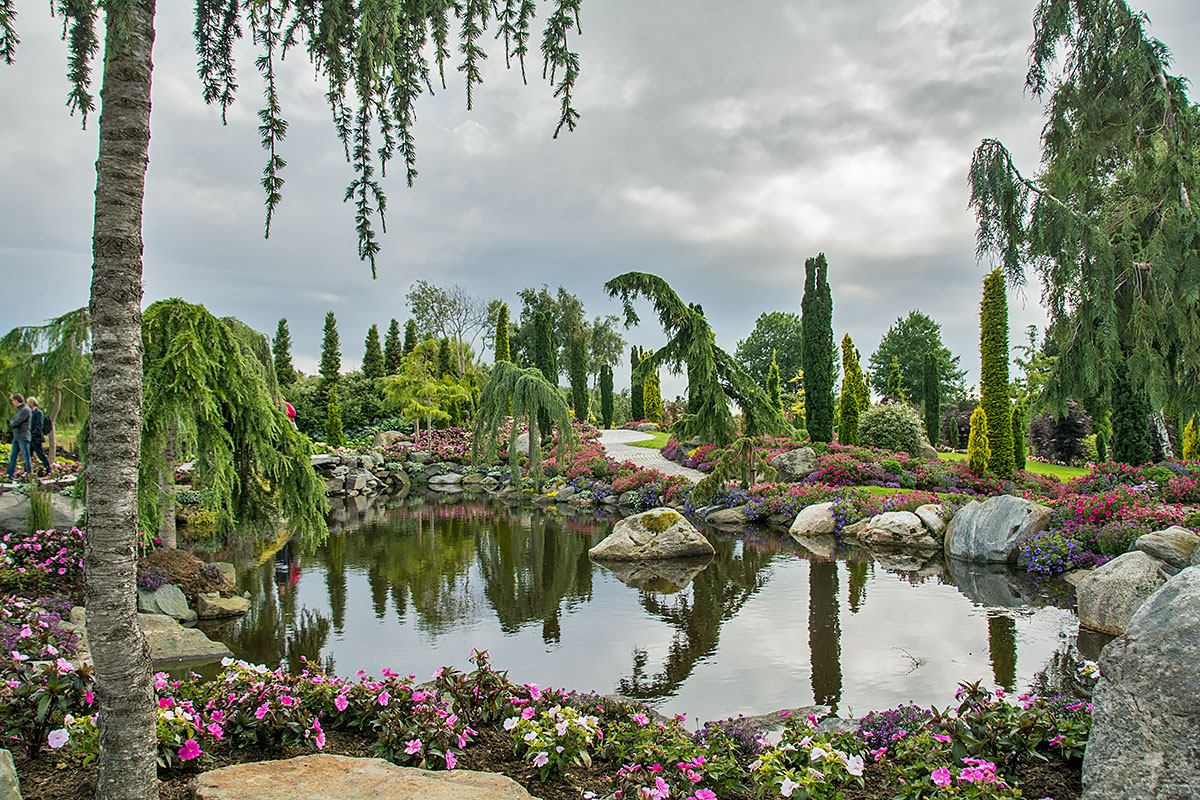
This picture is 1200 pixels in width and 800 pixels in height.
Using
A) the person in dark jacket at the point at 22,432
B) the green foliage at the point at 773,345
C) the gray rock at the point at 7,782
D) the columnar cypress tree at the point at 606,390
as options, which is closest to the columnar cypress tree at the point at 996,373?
the gray rock at the point at 7,782

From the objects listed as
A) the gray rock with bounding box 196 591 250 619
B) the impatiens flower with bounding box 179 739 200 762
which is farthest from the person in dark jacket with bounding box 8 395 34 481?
the impatiens flower with bounding box 179 739 200 762

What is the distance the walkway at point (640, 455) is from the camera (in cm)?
2112

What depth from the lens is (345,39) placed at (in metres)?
3.17

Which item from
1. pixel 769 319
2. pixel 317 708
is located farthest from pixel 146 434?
pixel 769 319

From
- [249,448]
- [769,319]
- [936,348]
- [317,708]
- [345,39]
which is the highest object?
[769,319]

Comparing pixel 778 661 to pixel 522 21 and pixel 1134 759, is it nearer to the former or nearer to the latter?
pixel 1134 759

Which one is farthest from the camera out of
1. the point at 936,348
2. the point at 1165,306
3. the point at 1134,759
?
the point at 936,348

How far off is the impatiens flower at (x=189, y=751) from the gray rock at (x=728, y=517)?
1243 cm

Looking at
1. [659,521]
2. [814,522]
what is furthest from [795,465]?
[659,521]

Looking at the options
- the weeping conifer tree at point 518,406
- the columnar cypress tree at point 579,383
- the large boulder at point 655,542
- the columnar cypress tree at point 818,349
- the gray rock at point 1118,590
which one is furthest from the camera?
the columnar cypress tree at point 579,383

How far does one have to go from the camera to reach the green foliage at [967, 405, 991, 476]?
1731 centimetres

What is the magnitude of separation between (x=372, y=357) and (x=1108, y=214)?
114 feet

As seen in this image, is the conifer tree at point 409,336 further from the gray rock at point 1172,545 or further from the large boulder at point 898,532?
the gray rock at point 1172,545

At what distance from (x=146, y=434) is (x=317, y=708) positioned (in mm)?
4459
